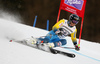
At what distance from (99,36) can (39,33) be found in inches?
172

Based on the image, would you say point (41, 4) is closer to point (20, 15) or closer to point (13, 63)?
point (20, 15)

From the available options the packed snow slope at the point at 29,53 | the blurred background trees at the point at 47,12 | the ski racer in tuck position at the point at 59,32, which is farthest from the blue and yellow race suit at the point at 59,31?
the blurred background trees at the point at 47,12

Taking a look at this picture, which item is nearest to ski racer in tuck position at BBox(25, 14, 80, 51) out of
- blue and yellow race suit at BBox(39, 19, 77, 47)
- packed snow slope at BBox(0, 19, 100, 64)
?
blue and yellow race suit at BBox(39, 19, 77, 47)

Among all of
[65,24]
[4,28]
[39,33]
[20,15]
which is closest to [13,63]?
[65,24]

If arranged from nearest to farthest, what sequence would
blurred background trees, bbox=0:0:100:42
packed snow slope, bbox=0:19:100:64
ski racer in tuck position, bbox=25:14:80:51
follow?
1. packed snow slope, bbox=0:19:100:64
2. ski racer in tuck position, bbox=25:14:80:51
3. blurred background trees, bbox=0:0:100:42

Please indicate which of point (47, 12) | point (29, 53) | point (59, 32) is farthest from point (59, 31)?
point (47, 12)

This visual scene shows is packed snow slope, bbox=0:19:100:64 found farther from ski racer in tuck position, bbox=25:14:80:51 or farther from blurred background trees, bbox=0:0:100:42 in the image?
blurred background trees, bbox=0:0:100:42

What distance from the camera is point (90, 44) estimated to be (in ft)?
17.9

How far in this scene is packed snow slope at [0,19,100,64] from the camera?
2.31 meters

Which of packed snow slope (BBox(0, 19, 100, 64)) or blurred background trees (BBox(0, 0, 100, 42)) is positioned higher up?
blurred background trees (BBox(0, 0, 100, 42))

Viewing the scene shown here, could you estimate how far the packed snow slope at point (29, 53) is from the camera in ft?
7.57

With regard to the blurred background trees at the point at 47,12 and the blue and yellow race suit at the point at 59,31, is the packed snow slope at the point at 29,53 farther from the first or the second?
the blurred background trees at the point at 47,12

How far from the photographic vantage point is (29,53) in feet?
9.00

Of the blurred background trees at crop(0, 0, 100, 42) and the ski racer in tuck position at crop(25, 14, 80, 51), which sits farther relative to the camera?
the blurred background trees at crop(0, 0, 100, 42)
